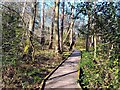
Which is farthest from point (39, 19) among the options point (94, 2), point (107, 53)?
point (107, 53)

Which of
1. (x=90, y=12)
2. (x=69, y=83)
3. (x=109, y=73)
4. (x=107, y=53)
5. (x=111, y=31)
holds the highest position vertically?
(x=90, y=12)

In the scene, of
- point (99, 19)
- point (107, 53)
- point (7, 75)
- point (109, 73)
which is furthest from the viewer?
point (99, 19)

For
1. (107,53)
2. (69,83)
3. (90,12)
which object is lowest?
(69,83)

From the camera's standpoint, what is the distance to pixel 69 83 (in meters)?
7.89

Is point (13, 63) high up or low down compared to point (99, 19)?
down

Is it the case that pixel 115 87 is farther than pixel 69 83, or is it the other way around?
pixel 69 83

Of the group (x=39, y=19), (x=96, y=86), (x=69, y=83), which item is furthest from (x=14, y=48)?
(x=39, y=19)

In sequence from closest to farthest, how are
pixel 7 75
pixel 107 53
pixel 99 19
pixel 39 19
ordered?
1. pixel 107 53
2. pixel 7 75
3. pixel 99 19
4. pixel 39 19

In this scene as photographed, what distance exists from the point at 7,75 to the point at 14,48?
3.10ft

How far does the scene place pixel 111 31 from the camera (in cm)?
704

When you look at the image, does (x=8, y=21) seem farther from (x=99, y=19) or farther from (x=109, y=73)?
(x=109, y=73)

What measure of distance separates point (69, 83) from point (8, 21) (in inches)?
123

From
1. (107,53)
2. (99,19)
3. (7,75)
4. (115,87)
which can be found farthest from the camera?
(99,19)

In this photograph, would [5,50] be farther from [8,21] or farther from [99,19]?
[99,19]
